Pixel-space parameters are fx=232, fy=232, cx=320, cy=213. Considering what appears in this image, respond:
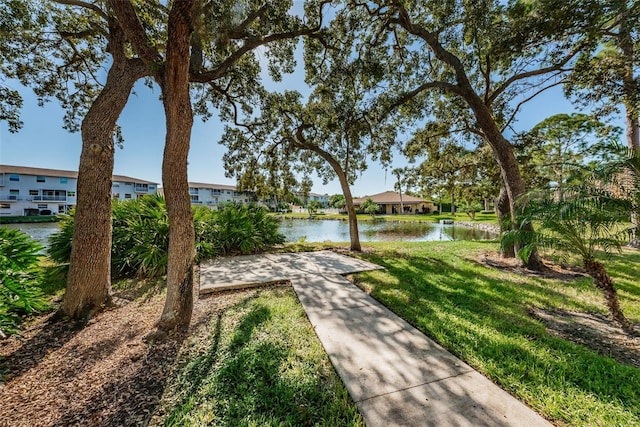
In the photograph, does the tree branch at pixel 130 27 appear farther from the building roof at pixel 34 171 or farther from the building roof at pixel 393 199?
the building roof at pixel 34 171

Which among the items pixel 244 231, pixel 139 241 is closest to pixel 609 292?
pixel 244 231

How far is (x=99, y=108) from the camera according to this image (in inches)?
140

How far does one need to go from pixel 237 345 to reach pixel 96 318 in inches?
96.6

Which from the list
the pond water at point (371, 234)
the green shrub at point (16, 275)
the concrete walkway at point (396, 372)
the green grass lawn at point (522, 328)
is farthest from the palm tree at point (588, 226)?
the pond water at point (371, 234)

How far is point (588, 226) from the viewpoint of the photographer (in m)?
3.20

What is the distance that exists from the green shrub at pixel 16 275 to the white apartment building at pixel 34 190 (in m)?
27.7

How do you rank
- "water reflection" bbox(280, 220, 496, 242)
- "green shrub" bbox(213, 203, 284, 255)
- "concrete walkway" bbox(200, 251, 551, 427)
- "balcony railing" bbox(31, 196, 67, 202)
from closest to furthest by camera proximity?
"concrete walkway" bbox(200, 251, 551, 427) < "green shrub" bbox(213, 203, 284, 255) < "water reflection" bbox(280, 220, 496, 242) < "balcony railing" bbox(31, 196, 67, 202)

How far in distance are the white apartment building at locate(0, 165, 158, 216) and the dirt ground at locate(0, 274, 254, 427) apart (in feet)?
93.2

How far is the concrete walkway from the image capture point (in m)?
1.73

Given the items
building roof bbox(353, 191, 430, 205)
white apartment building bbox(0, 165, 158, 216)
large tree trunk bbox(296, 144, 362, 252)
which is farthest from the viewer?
building roof bbox(353, 191, 430, 205)

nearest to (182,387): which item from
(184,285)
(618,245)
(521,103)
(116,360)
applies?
(116,360)

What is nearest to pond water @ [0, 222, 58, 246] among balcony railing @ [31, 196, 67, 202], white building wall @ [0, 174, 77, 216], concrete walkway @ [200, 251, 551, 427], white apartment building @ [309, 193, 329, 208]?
concrete walkway @ [200, 251, 551, 427]

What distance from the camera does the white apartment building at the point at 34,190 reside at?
27.5 metres

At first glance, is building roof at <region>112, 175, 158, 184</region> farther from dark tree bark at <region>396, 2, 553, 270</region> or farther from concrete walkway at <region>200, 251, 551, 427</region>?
dark tree bark at <region>396, 2, 553, 270</region>
